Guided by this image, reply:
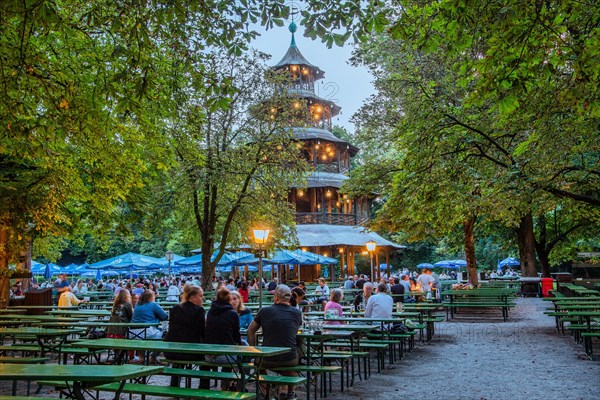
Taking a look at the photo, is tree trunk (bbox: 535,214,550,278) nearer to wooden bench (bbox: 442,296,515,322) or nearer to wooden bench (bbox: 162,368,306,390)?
wooden bench (bbox: 442,296,515,322)

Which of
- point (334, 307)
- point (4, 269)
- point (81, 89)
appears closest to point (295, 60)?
point (4, 269)

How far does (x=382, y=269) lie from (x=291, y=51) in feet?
87.9

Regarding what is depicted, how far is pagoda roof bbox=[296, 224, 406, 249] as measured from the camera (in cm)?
3469

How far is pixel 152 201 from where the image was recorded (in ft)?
70.1

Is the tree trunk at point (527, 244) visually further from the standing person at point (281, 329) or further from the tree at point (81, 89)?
the standing person at point (281, 329)

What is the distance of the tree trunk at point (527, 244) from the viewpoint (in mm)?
28406

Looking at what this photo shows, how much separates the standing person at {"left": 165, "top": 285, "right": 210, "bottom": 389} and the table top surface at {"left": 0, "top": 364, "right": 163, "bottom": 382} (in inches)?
98.8

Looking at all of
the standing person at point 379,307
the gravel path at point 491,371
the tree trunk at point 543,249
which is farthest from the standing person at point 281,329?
the tree trunk at point 543,249

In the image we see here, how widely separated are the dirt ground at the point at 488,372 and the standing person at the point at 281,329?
4.68 feet

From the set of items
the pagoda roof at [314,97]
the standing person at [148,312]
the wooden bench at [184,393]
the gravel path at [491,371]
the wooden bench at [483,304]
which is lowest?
the gravel path at [491,371]

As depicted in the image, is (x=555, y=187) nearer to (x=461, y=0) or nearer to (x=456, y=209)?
(x=456, y=209)

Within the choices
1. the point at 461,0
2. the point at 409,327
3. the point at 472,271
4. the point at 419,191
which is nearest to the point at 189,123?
the point at 419,191

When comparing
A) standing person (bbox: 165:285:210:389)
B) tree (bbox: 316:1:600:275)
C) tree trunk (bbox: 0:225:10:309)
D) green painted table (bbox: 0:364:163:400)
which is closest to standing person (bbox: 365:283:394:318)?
tree (bbox: 316:1:600:275)

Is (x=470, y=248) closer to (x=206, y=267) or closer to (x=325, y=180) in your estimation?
(x=206, y=267)
